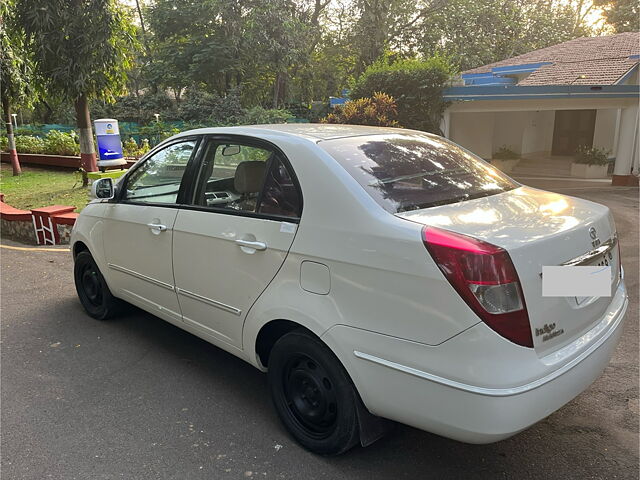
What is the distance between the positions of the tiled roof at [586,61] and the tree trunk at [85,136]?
11.6 meters

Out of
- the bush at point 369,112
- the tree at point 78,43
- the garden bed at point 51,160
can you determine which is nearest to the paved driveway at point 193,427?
the bush at point 369,112

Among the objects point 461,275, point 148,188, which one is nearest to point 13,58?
point 148,188

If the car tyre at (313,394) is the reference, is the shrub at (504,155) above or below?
below

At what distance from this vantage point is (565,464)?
8.67 feet

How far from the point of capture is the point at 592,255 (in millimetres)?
2428

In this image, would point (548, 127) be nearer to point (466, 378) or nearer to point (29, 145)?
point (29, 145)

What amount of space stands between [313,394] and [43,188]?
39.0ft

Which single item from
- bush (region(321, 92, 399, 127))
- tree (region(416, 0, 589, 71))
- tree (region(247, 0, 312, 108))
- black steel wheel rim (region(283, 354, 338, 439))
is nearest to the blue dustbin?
bush (region(321, 92, 399, 127))

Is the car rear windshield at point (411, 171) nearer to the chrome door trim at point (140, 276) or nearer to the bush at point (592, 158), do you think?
the chrome door trim at point (140, 276)

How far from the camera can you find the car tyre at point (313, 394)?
250 centimetres

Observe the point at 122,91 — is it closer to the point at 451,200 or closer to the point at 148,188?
the point at 148,188

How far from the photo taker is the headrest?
118 inches

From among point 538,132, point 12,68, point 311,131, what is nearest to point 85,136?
point 12,68

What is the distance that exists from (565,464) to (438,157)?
182cm
